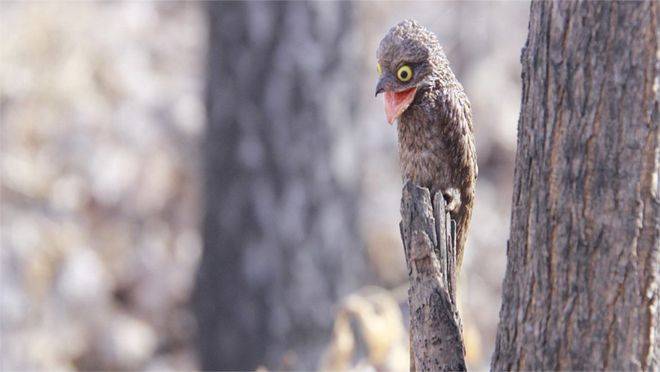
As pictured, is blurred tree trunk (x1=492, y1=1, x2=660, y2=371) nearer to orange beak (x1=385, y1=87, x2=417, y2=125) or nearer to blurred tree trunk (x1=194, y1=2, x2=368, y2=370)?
orange beak (x1=385, y1=87, x2=417, y2=125)

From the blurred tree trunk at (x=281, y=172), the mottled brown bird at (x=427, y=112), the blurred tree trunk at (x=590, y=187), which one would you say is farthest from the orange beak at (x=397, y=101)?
the blurred tree trunk at (x=281, y=172)

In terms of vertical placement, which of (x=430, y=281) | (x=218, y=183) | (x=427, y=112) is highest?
(x=218, y=183)

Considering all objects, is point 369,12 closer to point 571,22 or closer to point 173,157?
point 173,157

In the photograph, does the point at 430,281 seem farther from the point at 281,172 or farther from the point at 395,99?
the point at 281,172

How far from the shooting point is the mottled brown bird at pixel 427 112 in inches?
85.7

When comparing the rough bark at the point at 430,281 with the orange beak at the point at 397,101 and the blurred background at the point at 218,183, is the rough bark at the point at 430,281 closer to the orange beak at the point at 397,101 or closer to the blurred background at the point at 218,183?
the orange beak at the point at 397,101

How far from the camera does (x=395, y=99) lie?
2201mm

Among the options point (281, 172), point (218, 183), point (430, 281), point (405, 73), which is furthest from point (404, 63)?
point (218, 183)

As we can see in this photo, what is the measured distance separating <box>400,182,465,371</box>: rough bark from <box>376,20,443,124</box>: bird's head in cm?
19

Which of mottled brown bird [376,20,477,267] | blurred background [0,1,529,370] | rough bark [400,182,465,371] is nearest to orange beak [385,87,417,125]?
mottled brown bird [376,20,477,267]

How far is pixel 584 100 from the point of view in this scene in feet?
6.15

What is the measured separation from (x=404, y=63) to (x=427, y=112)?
0.12 meters

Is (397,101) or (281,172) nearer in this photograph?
(397,101)

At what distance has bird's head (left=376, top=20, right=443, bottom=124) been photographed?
7.11 feet
